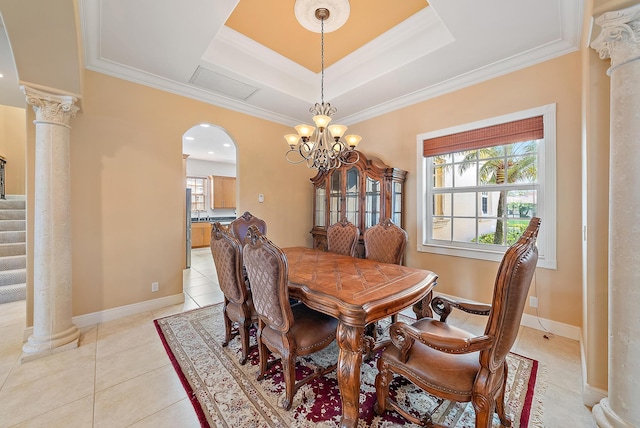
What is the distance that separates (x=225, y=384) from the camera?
1781 mm

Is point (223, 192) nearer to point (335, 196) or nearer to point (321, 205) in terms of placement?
point (321, 205)

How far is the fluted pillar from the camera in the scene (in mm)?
2199

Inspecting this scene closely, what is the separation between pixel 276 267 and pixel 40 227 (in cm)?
237

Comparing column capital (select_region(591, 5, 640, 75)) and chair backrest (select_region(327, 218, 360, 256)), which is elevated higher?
column capital (select_region(591, 5, 640, 75))

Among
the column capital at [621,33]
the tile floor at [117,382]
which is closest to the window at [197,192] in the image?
the tile floor at [117,382]

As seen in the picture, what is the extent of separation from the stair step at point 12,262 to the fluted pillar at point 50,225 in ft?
7.67

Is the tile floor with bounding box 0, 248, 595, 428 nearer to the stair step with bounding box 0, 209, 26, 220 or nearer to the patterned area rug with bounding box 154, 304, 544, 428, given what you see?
the patterned area rug with bounding box 154, 304, 544, 428

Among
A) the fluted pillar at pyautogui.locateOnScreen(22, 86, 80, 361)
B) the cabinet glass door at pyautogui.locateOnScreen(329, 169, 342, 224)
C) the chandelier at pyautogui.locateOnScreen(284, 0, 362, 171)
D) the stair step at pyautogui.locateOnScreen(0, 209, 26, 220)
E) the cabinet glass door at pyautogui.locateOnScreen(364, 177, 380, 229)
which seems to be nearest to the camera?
the fluted pillar at pyautogui.locateOnScreen(22, 86, 80, 361)

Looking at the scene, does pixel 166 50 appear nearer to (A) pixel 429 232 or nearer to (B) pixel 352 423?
(B) pixel 352 423

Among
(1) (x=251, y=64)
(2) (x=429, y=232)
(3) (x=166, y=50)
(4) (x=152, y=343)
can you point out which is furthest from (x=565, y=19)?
(4) (x=152, y=343)

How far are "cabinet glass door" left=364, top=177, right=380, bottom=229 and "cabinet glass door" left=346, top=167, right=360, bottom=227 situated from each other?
0.18 metres

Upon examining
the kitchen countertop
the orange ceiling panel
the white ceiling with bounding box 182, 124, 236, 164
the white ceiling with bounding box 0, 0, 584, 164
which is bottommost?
the kitchen countertop

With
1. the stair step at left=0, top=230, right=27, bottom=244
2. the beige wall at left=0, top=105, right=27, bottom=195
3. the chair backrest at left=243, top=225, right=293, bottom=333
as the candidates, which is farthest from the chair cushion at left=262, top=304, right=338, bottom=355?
the beige wall at left=0, top=105, right=27, bottom=195

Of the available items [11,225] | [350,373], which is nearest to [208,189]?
[11,225]
